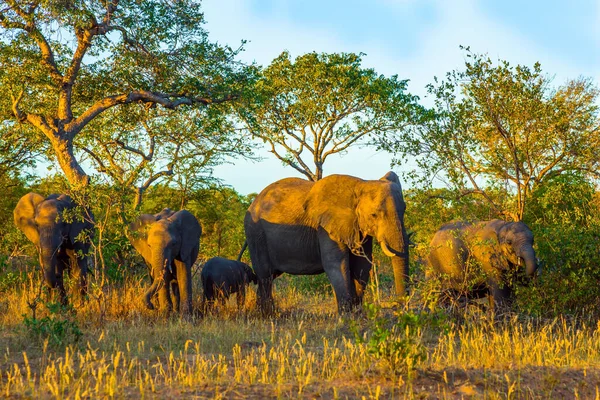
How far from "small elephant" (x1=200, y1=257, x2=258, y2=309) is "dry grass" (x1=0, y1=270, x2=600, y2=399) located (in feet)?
10.2

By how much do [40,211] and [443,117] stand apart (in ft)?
34.0

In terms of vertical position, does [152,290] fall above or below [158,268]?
below

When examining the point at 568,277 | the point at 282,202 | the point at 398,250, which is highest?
the point at 282,202

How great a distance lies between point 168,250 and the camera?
40.3 ft

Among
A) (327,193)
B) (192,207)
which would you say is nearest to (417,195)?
(327,193)

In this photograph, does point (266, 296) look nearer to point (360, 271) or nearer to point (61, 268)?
point (360, 271)

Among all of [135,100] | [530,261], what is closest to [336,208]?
[530,261]

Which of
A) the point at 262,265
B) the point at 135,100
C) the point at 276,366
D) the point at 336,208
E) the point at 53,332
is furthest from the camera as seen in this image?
the point at 135,100

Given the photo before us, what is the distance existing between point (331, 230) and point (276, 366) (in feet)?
15.6

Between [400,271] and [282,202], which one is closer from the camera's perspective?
[400,271]

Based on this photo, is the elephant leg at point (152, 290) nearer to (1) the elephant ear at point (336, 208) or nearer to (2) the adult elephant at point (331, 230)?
(2) the adult elephant at point (331, 230)

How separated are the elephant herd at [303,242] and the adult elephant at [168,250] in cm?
2

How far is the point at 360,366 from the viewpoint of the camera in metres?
7.32

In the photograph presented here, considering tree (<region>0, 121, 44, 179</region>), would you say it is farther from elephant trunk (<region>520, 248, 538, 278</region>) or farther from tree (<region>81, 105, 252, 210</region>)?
elephant trunk (<region>520, 248, 538, 278</region>)
